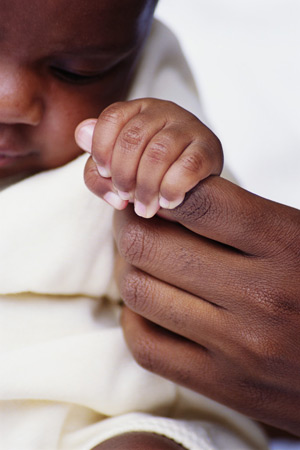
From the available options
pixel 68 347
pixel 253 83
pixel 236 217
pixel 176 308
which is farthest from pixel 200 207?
pixel 253 83

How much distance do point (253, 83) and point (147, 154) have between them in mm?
819

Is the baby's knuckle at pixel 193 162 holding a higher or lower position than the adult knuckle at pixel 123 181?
higher

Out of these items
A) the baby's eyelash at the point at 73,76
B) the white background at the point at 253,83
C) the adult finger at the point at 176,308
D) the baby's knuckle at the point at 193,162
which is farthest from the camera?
the white background at the point at 253,83

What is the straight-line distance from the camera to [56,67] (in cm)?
86

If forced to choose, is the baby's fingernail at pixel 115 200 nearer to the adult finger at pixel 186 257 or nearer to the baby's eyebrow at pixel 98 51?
the adult finger at pixel 186 257

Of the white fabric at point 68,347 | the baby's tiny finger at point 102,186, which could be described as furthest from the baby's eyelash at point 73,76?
the baby's tiny finger at point 102,186

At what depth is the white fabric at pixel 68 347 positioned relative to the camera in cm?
83

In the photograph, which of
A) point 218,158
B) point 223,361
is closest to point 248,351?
point 223,361

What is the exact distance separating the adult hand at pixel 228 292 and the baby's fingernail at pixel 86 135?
11cm

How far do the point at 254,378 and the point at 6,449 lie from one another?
35 centimetres

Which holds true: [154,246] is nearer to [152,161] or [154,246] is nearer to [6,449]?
[152,161]

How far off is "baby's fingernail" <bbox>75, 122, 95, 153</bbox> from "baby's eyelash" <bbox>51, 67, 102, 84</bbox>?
21 centimetres

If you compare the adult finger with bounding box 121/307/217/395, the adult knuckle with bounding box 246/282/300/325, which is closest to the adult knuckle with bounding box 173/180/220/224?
the adult knuckle with bounding box 246/282/300/325

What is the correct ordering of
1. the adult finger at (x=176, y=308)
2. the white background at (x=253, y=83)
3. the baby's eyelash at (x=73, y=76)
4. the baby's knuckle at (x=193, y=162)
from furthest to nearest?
the white background at (x=253, y=83), the baby's eyelash at (x=73, y=76), the adult finger at (x=176, y=308), the baby's knuckle at (x=193, y=162)
